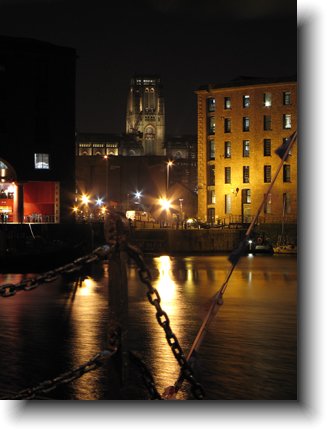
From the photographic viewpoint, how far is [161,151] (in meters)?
162

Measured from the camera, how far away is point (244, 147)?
6250 centimetres

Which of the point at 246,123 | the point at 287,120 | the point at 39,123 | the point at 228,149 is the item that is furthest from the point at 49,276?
the point at 228,149

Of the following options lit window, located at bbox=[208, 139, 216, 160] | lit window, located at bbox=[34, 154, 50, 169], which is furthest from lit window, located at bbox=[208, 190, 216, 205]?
lit window, located at bbox=[34, 154, 50, 169]

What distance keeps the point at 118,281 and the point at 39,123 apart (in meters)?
43.4

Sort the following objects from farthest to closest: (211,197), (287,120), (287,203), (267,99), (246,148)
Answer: (211,197) < (246,148) < (267,99) < (287,120) < (287,203)

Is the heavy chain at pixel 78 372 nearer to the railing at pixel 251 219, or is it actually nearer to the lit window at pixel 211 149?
the railing at pixel 251 219

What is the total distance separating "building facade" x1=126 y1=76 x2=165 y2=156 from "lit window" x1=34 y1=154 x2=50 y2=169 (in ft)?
377

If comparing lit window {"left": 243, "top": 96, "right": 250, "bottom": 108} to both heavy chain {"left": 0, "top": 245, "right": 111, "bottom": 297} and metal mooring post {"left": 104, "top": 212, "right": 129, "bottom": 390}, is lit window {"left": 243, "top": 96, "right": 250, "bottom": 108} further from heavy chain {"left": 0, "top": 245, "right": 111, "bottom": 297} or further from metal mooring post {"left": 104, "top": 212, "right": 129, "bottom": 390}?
heavy chain {"left": 0, "top": 245, "right": 111, "bottom": 297}

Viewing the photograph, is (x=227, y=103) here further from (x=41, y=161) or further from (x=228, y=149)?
(x=41, y=161)

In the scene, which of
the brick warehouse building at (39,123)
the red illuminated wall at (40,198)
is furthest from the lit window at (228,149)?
the red illuminated wall at (40,198)

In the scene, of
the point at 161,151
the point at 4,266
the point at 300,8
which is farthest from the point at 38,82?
the point at 161,151

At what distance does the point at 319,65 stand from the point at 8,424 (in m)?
4.02

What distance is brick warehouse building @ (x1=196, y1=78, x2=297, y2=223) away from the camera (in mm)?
60031

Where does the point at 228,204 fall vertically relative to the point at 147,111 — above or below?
below
